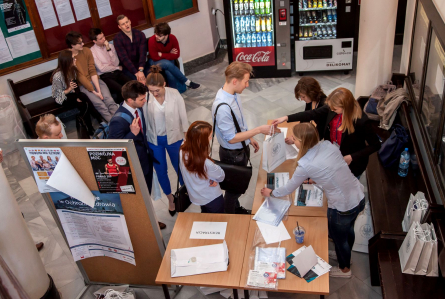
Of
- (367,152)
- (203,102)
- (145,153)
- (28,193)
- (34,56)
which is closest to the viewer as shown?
(367,152)

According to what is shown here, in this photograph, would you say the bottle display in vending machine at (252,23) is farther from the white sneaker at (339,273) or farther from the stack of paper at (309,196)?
the white sneaker at (339,273)

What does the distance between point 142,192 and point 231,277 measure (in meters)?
0.94

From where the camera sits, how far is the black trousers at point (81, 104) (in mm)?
6375

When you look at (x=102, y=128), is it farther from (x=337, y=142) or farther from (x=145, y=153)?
(x=337, y=142)

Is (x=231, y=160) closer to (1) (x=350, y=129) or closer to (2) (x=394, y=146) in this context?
(1) (x=350, y=129)

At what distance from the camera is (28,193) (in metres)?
5.71

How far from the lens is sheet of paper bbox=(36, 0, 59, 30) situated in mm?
6477

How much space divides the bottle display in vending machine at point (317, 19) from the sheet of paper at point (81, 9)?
3494 millimetres

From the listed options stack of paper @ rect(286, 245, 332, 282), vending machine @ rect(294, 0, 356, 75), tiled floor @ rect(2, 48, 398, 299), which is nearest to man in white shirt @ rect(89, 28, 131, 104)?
tiled floor @ rect(2, 48, 398, 299)

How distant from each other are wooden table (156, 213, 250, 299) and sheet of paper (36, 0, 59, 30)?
4.39 metres

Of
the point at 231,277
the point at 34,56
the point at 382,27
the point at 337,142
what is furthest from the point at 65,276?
the point at 382,27

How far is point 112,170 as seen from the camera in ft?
10.6

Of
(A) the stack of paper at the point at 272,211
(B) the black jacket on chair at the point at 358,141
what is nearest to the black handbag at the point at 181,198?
(A) the stack of paper at the point at 272,211

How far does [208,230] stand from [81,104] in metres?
3.66
